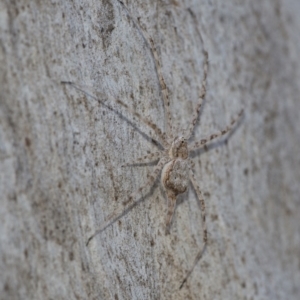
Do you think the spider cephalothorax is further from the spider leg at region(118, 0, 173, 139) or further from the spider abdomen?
the spider leg at region(118, 0, 173, 139)

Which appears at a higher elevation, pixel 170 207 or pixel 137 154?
pixel 137 154

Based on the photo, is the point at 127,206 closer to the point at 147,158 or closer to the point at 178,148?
the point at 147,158

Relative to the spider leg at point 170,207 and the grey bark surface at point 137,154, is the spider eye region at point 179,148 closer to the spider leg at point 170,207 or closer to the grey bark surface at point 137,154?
the grey bark surface at point 137,154

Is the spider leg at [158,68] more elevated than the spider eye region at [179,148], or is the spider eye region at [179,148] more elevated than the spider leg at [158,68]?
the spider leg at [158,68]

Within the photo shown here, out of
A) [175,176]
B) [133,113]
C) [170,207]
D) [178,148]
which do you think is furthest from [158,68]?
[170,207]

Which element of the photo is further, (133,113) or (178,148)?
(178,148)

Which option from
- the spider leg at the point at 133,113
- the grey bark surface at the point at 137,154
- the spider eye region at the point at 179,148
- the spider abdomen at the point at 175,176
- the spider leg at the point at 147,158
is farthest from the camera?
the spider eye region at the point at 179,148

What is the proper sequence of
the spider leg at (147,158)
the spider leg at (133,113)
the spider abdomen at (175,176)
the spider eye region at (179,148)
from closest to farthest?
the spider leg at (133,113) < the spider leg at (147,158) < the spider abdomen at (175,176) < the spider eye region at (179,148)

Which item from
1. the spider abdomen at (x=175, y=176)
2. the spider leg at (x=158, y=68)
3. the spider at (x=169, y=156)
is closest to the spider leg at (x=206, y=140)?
the spider at (x=169, y=156)
